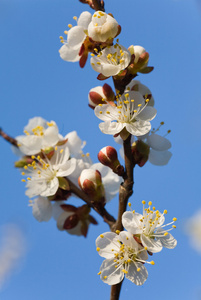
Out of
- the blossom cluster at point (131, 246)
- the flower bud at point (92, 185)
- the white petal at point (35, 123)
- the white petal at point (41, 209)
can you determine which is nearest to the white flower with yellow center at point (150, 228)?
the blossom cluster at point (131, 246)

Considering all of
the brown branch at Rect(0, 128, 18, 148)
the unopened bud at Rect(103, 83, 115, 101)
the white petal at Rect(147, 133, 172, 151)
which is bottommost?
the white petal at Rect(147, 133, 172, 151)

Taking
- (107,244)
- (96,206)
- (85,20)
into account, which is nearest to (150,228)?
(107,244)

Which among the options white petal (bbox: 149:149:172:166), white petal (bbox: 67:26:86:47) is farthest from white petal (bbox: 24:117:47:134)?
white petal (bbox: 149:149:172:166)

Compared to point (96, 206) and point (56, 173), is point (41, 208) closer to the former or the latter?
point (56, 173)

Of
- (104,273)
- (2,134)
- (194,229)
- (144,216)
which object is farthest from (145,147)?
(194,229)

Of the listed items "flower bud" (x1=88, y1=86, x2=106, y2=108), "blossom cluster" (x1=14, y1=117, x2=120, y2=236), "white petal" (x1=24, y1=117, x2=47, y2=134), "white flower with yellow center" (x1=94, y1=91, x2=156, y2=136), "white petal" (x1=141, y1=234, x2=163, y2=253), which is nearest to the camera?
"white petal" (x1=141, y1=234, x2=163, y2=253)

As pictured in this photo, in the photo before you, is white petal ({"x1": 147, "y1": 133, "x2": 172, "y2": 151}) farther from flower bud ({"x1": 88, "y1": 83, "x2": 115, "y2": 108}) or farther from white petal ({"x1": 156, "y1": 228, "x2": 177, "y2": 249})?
white petal ({"x1": 156, "y1": 228, "x2": 177, "y2": 249})

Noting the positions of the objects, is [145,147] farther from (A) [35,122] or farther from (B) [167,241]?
(A) [35,122]
